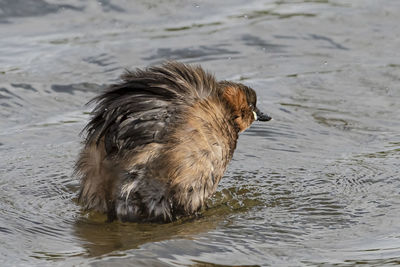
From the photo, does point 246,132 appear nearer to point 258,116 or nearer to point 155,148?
point 258,116

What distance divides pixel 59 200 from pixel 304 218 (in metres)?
1.93

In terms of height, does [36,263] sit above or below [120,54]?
below

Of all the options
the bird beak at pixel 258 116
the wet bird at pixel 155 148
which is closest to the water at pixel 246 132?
the wet bird at pixel 155 148

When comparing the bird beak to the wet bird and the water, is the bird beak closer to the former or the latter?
the water

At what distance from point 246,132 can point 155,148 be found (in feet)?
8.24

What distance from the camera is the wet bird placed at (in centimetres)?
590

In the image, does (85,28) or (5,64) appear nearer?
(5,64)

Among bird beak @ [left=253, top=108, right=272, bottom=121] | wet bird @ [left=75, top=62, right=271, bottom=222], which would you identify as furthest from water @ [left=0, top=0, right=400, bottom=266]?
bird beak @ [left=253, top=108, right=272, bottom=121]

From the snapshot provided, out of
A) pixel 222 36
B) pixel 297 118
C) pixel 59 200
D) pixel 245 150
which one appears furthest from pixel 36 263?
pixel 222 36

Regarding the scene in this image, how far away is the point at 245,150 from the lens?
7.83 m

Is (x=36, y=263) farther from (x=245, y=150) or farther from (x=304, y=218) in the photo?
(x=245, y=150)

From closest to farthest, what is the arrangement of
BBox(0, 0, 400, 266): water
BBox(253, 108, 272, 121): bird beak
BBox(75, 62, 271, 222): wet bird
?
BBox(0, 0, 400, 266): water → BBox(75, 62, 271, 222): wet bird → BBox(253, 108, 272, 121): bird beak

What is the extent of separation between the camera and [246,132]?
8.30 m

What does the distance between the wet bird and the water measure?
0.19 meters
